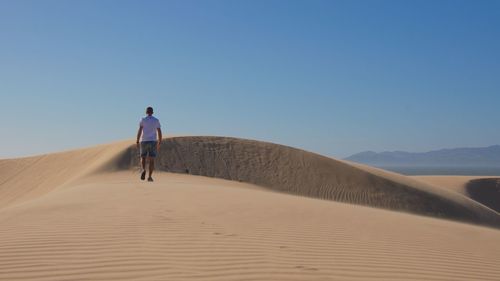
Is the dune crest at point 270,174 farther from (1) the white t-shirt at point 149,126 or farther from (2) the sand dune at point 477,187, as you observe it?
(2) the sand dune at point 477,187

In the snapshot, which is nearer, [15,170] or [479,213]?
[479,213]

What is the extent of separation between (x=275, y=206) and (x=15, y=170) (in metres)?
22.5

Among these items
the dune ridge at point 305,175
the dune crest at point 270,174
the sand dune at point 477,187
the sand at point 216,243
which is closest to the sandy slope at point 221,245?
the sand at point 216,243

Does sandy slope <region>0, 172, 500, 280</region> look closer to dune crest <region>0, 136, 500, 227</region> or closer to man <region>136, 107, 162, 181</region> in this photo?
man <region>136, 107, 162, 181</region>

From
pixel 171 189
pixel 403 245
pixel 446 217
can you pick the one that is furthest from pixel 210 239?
pixel 446 217

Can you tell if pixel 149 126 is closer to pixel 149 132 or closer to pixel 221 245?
pixel 149 132

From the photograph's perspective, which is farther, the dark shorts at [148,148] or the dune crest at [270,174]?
the dune crest at [270,174]

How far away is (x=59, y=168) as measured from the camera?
2534 centimetres

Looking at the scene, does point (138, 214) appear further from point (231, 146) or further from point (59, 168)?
point (59, 168)

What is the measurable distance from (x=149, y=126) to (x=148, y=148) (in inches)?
24.4

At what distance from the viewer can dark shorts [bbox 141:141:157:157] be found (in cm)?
1269

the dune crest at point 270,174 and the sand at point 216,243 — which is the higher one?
the dune crest at point 270,174

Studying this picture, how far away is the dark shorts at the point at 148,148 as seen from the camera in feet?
41.6

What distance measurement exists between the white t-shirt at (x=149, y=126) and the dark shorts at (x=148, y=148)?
12 cm
